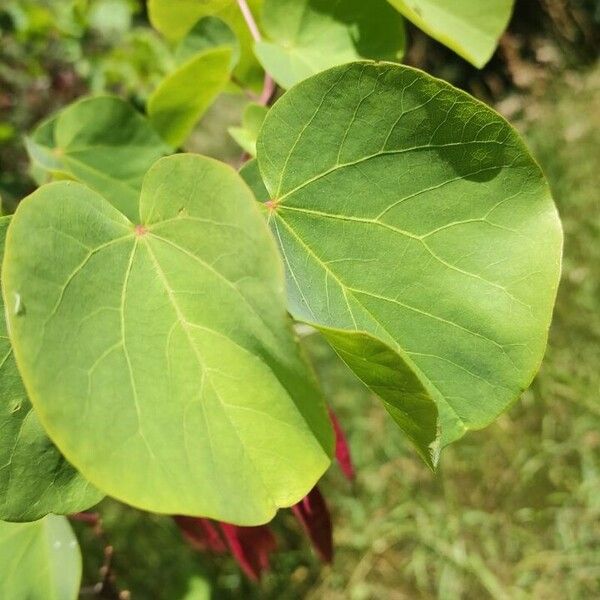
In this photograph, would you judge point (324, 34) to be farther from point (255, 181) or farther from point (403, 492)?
point (403, 492)

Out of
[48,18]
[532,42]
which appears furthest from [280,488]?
[532,42]

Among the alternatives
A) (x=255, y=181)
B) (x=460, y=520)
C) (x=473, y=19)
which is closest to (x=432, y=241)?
(x=255, y=181)

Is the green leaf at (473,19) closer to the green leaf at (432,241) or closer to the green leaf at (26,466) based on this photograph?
the green leaf at (432,241)

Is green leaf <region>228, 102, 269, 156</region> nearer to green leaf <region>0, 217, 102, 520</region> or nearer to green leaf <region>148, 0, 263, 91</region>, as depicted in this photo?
green leaf <region>148, 0, 263, 91</region>

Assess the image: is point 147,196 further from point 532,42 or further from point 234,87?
point 532,42

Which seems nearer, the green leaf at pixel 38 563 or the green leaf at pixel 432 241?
the green leaf at pixel 432 241

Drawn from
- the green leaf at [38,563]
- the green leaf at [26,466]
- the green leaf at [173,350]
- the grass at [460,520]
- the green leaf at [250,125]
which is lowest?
the grass at [460,520]

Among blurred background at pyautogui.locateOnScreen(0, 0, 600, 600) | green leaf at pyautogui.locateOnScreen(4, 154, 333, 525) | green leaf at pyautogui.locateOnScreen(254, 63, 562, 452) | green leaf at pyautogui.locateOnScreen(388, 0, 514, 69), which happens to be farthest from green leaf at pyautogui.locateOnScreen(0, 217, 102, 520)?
blurred background at pyautogui.locateOnScreen(0, 0, 600, 600)

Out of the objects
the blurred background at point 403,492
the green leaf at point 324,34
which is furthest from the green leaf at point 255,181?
the blurred background at point 403,492
